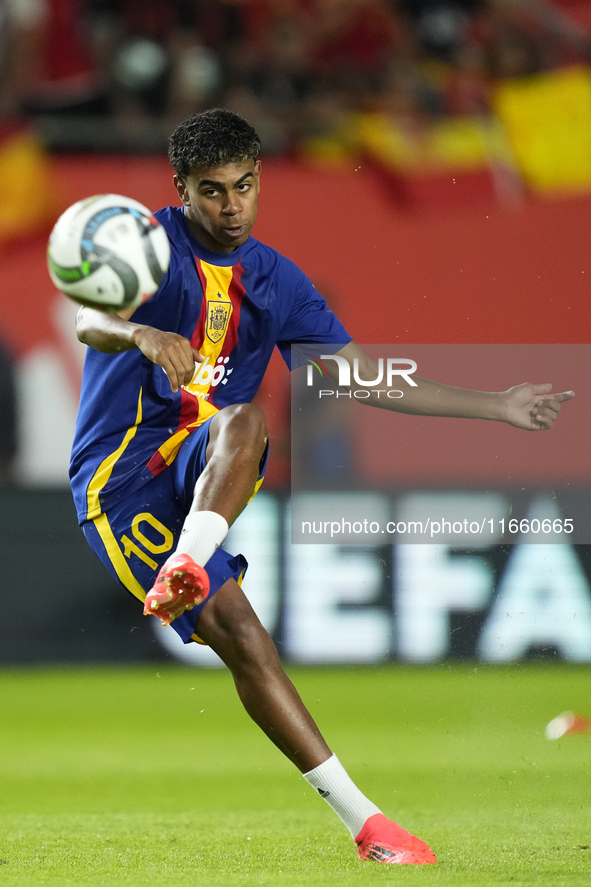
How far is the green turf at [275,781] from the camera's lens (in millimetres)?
3059

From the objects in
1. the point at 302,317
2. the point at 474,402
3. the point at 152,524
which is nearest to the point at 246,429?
the point at 152,524

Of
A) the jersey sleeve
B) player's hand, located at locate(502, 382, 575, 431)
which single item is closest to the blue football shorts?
the jersey sleeve

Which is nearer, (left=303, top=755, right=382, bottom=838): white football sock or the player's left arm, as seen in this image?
(left=303, top=755, right=382, bottom=838): white football sock

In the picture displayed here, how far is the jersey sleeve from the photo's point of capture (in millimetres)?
3689

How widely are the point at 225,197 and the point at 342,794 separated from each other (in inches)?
64.0

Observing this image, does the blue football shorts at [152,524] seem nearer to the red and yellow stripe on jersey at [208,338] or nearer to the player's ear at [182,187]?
the red and yellow stripe on jersey at [208,338]

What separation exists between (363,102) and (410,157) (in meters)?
0.55

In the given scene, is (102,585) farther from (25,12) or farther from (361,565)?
(25,12)

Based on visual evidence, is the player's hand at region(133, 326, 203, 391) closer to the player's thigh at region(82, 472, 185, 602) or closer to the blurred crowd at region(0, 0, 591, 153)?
the player's thigh at region(82, 472, 185, 602)

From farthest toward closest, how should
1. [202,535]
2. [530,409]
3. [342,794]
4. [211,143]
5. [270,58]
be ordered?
[270,58] → [530,409] → [211,143] → [342,794] → [202,535]

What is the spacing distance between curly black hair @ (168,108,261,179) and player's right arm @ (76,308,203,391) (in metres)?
0.47

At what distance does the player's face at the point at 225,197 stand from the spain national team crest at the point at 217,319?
0.63 ft

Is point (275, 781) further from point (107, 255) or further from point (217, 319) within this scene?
point (107, 255)

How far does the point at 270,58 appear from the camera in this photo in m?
9.32
